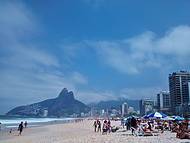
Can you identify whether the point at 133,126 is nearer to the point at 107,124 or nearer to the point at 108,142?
the point at 107,124

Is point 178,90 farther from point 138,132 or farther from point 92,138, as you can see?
point 92,138

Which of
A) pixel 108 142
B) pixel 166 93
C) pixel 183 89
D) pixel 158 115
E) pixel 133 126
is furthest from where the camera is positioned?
pixel 166 93

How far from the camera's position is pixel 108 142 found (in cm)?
1533

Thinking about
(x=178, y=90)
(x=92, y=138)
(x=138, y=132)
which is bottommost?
(x=92, y=138)

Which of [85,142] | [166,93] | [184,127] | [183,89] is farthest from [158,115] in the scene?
[166,93]

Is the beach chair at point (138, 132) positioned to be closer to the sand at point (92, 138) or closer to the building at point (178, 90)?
the sand at point (92, 138)

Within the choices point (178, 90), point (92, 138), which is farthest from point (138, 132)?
point (178, 90)

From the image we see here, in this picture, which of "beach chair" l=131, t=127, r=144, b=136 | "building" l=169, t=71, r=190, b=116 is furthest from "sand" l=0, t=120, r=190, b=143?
"building" l=169, t=71, r=190, b=116

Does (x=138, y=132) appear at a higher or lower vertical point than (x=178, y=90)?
lower

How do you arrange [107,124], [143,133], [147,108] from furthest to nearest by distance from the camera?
[147,108], [107,124], [143,133]

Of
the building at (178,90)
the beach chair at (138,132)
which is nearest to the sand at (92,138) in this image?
the beach chair at (138,132)

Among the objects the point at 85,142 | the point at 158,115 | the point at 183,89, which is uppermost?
the point at 183,89

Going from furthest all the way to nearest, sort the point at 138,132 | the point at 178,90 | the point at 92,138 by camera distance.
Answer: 1. the point at 178,90
2. the point at 138,132
3. the point at 92,138

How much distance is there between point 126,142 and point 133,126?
22.9 feet
